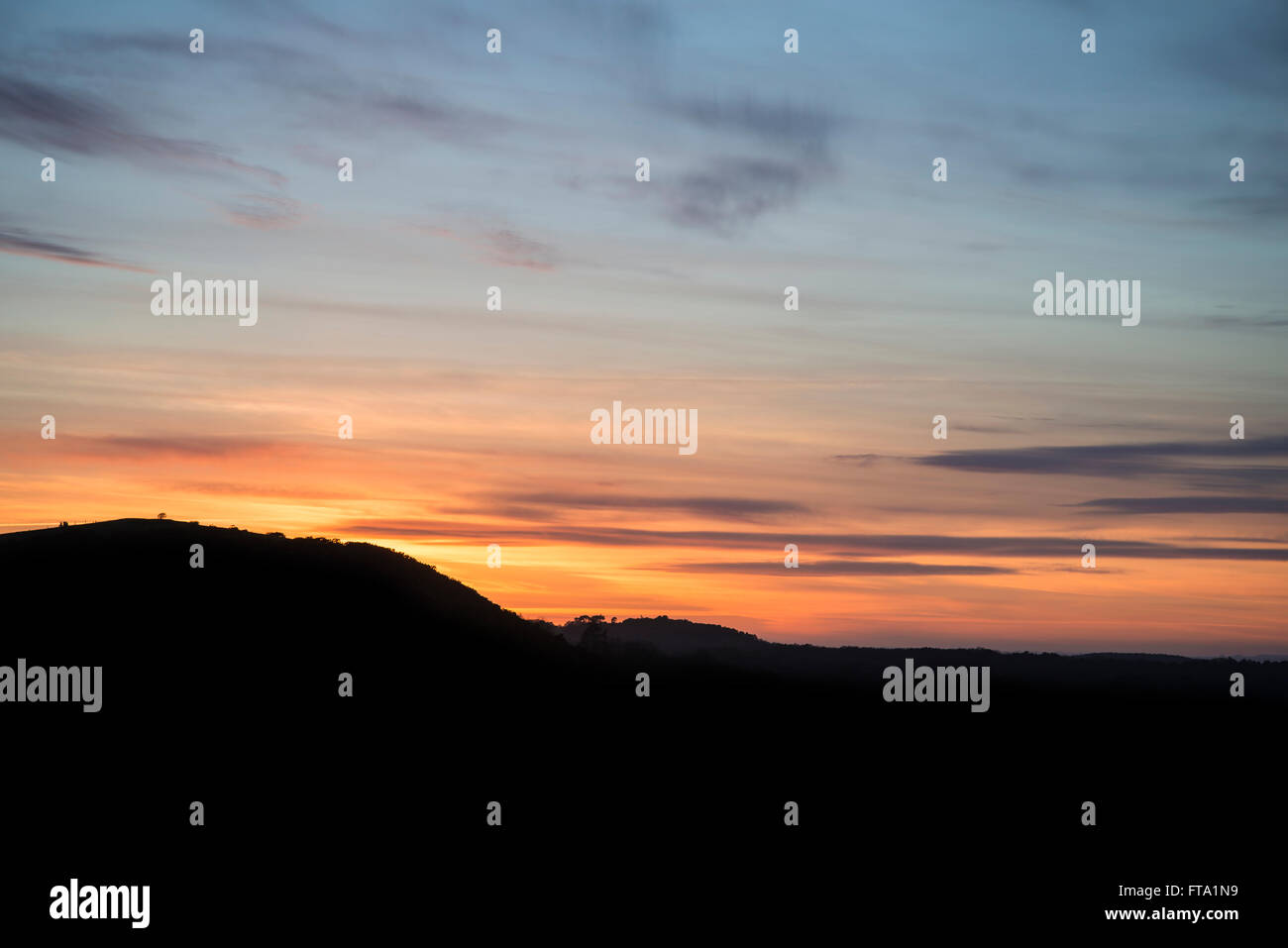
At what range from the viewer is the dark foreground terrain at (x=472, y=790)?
153 feet

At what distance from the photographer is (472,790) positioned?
5747cm

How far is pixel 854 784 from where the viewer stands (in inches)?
2817

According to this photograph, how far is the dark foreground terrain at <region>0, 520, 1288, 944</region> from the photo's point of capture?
1836 inches
